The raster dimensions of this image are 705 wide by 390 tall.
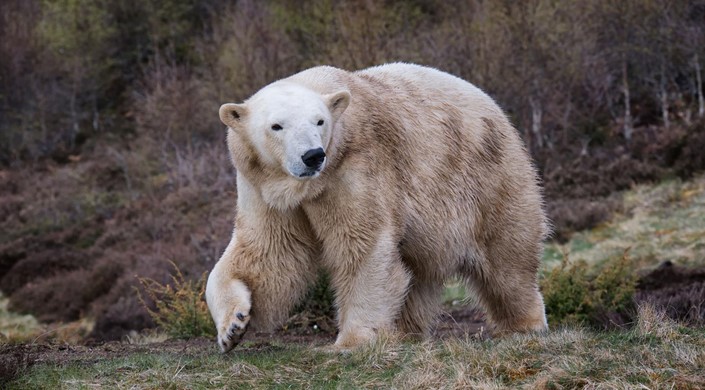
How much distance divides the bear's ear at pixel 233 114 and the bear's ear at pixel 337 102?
52cm

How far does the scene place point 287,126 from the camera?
521 centimetres

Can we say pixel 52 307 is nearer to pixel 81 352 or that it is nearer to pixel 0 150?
pixel 81 352

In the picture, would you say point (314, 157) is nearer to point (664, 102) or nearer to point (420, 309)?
point (420, 309)

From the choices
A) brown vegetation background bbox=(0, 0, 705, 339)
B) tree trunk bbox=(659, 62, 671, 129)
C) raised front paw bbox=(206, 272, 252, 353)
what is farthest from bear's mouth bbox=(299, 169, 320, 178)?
tree trunk bbox=(659, 62, 671, 129)

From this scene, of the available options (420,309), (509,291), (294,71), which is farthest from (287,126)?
(294,71)

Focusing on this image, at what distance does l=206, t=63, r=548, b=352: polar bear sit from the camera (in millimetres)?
5383

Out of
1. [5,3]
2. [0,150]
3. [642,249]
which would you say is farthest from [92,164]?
[642,249]

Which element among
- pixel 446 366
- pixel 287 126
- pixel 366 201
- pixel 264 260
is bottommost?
pixel 446 366

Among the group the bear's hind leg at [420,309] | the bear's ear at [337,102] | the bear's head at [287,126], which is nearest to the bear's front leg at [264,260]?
the bear's head at [287,126]

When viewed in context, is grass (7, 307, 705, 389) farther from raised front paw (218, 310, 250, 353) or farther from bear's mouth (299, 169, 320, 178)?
bear's mouth (299, 169, 320, 178)

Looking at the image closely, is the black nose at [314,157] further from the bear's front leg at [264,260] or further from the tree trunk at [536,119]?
the tree trunk at [536,119]

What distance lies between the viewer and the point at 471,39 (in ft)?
93.2

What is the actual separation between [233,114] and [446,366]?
6.63ft

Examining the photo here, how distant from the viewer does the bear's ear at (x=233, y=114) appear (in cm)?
545
